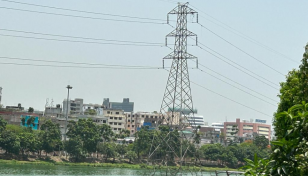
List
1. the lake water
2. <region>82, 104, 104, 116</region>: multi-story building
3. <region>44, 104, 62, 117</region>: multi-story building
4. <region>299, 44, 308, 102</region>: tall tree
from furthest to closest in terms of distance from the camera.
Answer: <region>82, 104, 104, 116</region>: multi-story building
<region>44, 104, 62, 117</region>: multi-story building
the lake water
<region>299, 44, 308, 102</region>: tall tree

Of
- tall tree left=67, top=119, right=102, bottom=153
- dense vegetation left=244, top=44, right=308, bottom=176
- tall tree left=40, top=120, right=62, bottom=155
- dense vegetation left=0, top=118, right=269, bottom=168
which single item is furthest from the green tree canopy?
dense vegetation left=244, top=44, right=308, bottom=176

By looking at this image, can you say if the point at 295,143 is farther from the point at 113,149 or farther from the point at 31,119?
the point at 31,119

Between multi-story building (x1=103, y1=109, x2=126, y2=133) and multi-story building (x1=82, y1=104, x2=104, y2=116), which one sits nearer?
multi-story building (x1=82, y1=104, x2=104, y2=116)

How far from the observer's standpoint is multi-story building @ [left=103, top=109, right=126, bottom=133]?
152875 millimetres

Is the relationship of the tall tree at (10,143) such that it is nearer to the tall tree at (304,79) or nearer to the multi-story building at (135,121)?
the tall tree at (304,79)

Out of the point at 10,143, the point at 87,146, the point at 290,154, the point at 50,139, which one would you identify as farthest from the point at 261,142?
the point at 290,154

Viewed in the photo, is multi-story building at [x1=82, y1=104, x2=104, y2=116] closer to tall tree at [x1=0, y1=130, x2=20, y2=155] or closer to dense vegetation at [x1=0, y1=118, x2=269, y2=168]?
dense vegetation at [x1=0, y1=118, x2=269, y2=168]

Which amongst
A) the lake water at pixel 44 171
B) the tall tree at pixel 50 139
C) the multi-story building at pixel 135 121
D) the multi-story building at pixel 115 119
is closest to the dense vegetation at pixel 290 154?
the lake water at pixel 44 171

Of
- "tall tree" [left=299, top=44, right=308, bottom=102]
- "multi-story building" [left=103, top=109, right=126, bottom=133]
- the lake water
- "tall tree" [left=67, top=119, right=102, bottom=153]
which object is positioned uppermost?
"multi-story building" [left=103, top=109, right=126, bottom=133]

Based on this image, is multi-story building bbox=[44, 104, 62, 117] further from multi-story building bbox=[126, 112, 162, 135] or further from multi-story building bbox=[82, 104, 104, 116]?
multi-story building bbox=[126, 112, 162, 135]

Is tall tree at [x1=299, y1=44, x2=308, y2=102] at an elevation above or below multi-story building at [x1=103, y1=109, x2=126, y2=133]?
below

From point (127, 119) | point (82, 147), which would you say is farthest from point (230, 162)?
point (127, 119)

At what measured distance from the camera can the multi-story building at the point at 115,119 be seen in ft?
502

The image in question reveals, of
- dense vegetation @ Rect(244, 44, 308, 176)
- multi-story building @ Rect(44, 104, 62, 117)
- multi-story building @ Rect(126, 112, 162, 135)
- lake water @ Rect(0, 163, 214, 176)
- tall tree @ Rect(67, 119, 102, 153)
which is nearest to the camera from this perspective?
dense vegetation @ Rect(244, 44, 308, 176)
